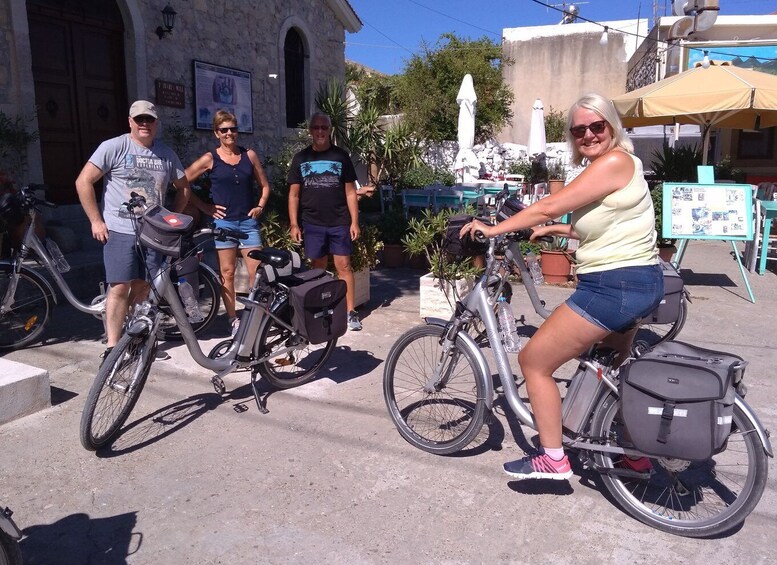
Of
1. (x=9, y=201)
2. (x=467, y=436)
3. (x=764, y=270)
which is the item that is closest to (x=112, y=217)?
(x=9, y=201)

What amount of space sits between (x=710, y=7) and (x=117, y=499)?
20.8 meters

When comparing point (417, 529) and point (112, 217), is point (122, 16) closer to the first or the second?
point (112, 217)

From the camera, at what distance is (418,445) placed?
11.9ft

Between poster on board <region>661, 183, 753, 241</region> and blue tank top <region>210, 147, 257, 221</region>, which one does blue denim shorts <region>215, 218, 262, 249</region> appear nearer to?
blue tank top <region>210, 147, 257, 221</region>

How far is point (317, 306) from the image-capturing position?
13.4ft

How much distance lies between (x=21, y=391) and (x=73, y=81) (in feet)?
19.9

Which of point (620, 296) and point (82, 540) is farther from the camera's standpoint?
point (82, 540)

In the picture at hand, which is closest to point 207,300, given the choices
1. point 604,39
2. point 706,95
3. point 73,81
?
point 73,81

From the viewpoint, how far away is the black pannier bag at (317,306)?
4.04 m

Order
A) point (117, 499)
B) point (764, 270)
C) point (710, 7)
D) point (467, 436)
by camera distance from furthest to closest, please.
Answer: point (710, 7) < point (764, 270) < point (467, 436) < point (117, 499)

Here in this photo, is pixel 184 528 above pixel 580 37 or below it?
below

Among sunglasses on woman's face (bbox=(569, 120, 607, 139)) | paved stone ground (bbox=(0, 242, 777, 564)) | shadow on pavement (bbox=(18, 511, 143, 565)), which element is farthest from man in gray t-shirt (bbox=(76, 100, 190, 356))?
sunglasses on woman's face (bbox=(569, 120, 607, 139))

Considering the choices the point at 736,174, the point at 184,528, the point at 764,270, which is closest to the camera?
the point at 184,528

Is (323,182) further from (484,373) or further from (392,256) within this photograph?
(392,256)
